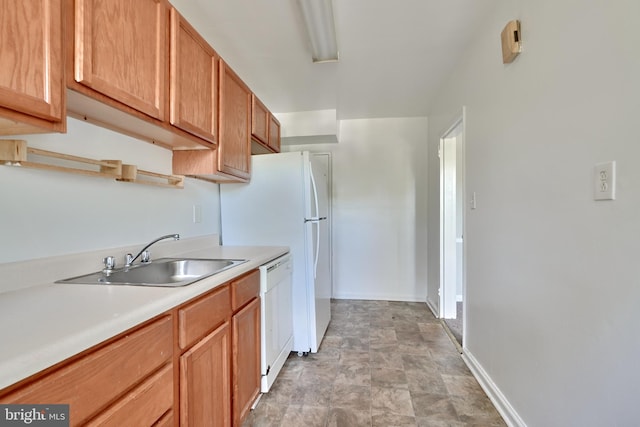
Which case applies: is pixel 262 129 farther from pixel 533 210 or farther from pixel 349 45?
pixel 533 210

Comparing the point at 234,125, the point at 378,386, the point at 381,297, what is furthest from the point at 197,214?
the point at 381,297

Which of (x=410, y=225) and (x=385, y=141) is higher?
(x=385, y=141)

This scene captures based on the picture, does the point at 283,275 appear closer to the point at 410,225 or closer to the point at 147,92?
the point at 147,92

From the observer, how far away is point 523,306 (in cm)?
147

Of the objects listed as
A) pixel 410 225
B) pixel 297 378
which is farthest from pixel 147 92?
pixel 410 225

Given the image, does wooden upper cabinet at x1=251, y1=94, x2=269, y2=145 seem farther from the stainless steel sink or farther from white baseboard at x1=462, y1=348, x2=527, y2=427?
white baseboard at x1=462, y1=348, x2=527, y2=427

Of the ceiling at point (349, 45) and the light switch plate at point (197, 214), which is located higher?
the ceiling at point (349, 45)

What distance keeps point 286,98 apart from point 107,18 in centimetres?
213

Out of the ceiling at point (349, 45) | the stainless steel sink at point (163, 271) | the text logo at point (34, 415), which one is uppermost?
the ceiling at point (349, 45)

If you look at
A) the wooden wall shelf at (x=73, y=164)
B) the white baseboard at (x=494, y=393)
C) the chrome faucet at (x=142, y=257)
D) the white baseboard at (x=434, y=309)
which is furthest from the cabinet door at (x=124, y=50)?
the white baseboard at (x=434, y=309)

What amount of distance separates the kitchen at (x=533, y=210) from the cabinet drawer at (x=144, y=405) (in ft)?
2.29

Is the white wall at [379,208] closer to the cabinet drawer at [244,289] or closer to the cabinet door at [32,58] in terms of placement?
the cabinet drawer at [244,289]

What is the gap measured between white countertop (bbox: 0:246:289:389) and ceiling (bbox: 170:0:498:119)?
1.58 meters

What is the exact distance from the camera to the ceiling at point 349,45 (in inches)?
68.1
